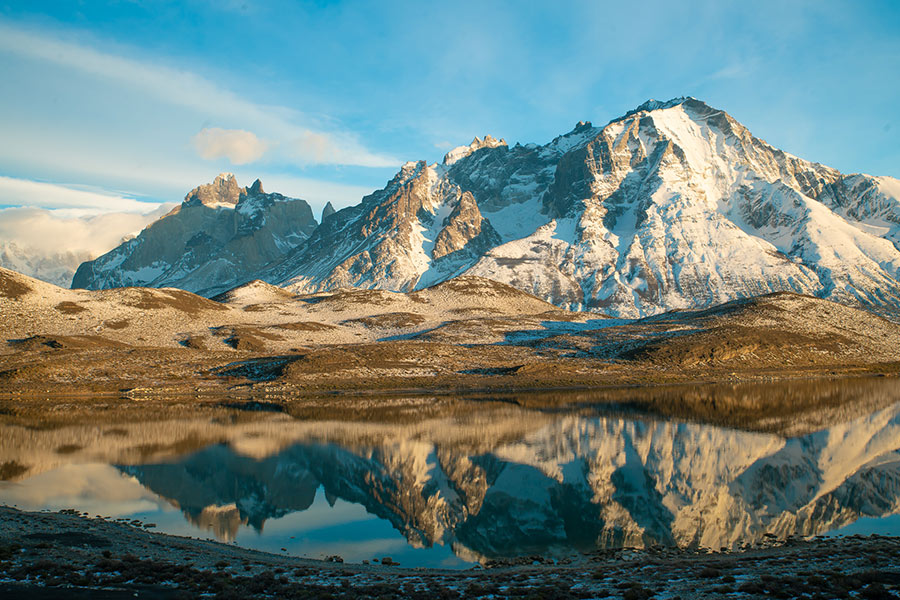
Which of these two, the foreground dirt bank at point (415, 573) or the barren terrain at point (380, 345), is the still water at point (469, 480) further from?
the barren terrain at point (380, 345)

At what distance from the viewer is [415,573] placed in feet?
67.7

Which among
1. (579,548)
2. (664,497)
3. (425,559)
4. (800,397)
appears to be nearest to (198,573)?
(425,559)

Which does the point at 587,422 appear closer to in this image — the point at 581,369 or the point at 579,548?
the point at 579,548

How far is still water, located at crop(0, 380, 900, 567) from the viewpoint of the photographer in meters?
26.3

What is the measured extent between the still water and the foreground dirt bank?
8.69ft

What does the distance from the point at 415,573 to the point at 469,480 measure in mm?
15011

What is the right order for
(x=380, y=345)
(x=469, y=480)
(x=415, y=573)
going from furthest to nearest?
(x=380, y=345)
(x=469, y=480)
(x=415, y=573)

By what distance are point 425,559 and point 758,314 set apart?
409ft

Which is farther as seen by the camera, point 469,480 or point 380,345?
point 380,345

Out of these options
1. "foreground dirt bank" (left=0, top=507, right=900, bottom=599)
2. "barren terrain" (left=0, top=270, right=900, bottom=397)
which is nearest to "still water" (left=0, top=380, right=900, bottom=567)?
"foreground dirt bank" (left=0, top=507, right=900, bottom=599)

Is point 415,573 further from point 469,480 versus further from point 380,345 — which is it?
point 380,345

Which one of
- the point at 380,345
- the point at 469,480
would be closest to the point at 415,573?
the point at 469,480

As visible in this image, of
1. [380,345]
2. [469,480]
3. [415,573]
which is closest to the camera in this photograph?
[415,573]

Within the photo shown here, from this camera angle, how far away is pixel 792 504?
29.6 m
